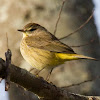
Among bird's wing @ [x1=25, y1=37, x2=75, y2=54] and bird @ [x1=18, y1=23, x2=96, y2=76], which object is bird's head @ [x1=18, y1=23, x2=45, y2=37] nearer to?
bird @ [x1=18, y1=23, x2=96, y2=76]

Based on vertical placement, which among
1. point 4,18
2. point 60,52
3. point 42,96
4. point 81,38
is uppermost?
point 4,18

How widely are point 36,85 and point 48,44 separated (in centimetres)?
Answer: 221

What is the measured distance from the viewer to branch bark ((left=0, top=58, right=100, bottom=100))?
402 cm

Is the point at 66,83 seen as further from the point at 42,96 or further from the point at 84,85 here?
the point at 42,96

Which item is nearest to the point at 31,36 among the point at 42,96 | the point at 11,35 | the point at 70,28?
the point at 11,35

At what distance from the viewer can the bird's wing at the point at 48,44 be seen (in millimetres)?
6098

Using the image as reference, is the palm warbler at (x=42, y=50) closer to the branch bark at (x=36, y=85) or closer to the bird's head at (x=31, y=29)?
the bird's head at (x=31, y=29)

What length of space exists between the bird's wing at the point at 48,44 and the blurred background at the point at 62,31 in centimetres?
48

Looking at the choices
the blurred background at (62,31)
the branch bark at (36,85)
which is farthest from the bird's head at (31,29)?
the branch bark at (36,85)

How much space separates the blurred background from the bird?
26cm

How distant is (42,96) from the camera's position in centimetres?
466

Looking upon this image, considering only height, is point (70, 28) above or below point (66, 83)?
above

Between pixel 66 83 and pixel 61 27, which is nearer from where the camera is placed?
pixel 66 83

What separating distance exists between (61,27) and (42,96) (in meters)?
2.87
